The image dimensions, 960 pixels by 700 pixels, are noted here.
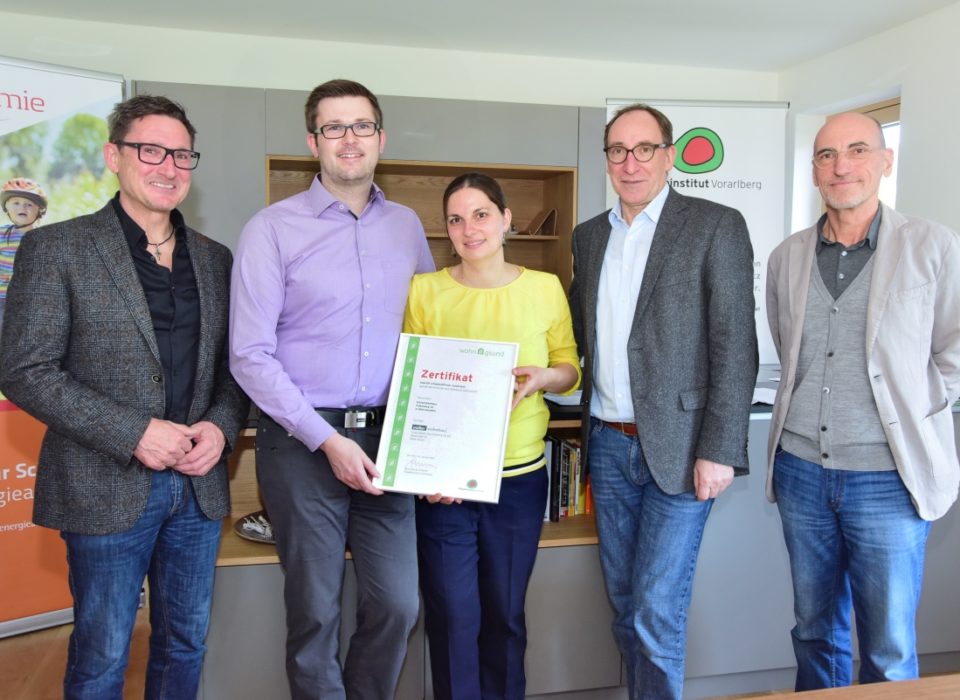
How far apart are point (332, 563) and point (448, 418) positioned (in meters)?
0.50

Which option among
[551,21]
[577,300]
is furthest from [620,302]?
[551,21]

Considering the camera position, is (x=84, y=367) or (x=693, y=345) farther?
(x=693, y=345)

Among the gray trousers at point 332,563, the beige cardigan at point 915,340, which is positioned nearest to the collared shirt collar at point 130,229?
the gray trousers at point 332,563

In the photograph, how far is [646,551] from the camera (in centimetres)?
194

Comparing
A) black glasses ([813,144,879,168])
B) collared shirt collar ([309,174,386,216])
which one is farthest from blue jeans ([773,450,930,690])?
collared shirt collar ([309,174,386,216])

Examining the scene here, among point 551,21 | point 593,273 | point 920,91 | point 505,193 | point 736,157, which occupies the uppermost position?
point 551,21

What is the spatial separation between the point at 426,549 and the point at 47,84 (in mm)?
2756

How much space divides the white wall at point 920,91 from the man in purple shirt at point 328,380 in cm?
360

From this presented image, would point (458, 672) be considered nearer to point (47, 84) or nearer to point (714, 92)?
point (47, 84)

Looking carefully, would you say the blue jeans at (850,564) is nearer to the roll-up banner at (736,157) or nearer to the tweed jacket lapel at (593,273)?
the tweed jacket lapel at (593,273)

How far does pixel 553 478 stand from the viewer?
8.96 ft

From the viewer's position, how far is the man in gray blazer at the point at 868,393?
5.79ft

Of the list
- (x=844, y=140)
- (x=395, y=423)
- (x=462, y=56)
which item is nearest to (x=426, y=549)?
(x=395, y=423)

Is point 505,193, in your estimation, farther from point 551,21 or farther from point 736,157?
point 736,157
